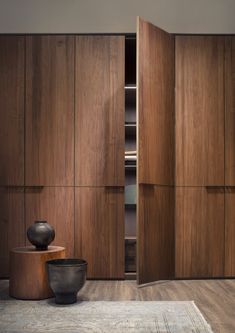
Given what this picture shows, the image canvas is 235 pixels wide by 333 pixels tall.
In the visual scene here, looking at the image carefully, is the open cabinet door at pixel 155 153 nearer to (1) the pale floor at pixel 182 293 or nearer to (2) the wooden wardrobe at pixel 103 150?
(2) the wooden wardrobe at pixel 103 150

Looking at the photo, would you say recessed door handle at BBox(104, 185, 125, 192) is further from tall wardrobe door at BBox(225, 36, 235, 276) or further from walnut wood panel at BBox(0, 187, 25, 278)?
tall wardrobe door at BBox(225, 36, 235, 276)

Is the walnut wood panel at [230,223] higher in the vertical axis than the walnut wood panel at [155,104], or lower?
lower

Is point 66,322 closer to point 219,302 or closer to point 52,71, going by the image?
point 219,302

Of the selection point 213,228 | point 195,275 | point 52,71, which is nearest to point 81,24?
point 52,71

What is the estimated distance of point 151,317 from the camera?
3469 millimetres

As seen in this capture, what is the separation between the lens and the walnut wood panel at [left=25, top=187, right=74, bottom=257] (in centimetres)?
493

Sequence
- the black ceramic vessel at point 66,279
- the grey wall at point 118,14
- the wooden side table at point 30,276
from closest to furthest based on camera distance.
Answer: the black ceramic vessel at point 66,279
the wooden side table at point 30,276
the grey wall at point 118,14

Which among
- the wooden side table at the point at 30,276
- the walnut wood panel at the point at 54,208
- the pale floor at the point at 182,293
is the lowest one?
the pale floor at the point at 182,293

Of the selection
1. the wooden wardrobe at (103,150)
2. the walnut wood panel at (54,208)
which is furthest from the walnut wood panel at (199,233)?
the walnut wood panel at (54,208)

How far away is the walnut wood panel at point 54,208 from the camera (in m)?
4.93

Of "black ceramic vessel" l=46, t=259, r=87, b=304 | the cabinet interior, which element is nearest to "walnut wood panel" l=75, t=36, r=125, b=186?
the cabinet interior

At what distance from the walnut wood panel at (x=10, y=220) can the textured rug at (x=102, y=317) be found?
3.28 ft

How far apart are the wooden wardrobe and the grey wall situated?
0.15m

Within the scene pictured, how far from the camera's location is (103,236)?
493 centimetres
